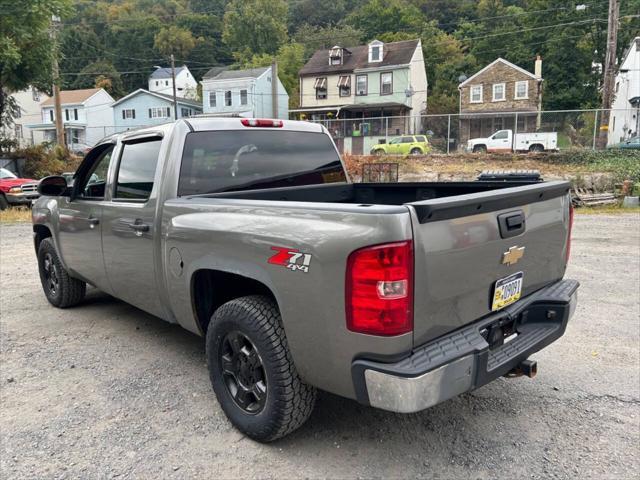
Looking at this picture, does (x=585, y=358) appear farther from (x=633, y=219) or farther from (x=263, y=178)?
(x=633, y=219)

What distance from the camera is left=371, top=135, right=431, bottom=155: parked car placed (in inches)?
1139

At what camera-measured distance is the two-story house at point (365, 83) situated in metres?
44.6

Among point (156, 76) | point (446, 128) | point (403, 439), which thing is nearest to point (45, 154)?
point (446, 128)

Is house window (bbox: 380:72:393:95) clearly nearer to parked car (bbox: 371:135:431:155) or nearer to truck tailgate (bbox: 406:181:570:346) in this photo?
parked car (bbox: 371:135:431:155)

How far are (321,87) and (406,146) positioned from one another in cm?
2058

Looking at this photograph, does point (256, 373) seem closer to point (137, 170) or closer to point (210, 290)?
point (210, 290)

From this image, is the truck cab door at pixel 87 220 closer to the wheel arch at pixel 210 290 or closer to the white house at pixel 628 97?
the wheel arch at pixel 210 290

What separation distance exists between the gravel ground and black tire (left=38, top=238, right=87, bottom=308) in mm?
715

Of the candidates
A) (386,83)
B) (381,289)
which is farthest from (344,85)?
(381,289)

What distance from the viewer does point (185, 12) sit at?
8662 centimetres

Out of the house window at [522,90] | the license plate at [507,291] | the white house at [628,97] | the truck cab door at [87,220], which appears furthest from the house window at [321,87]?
the license plate at [507,291]

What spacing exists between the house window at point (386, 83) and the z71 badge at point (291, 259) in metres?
44.4

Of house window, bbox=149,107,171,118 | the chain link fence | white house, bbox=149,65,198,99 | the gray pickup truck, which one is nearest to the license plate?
the gray pickup truck

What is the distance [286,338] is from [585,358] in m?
2.86
